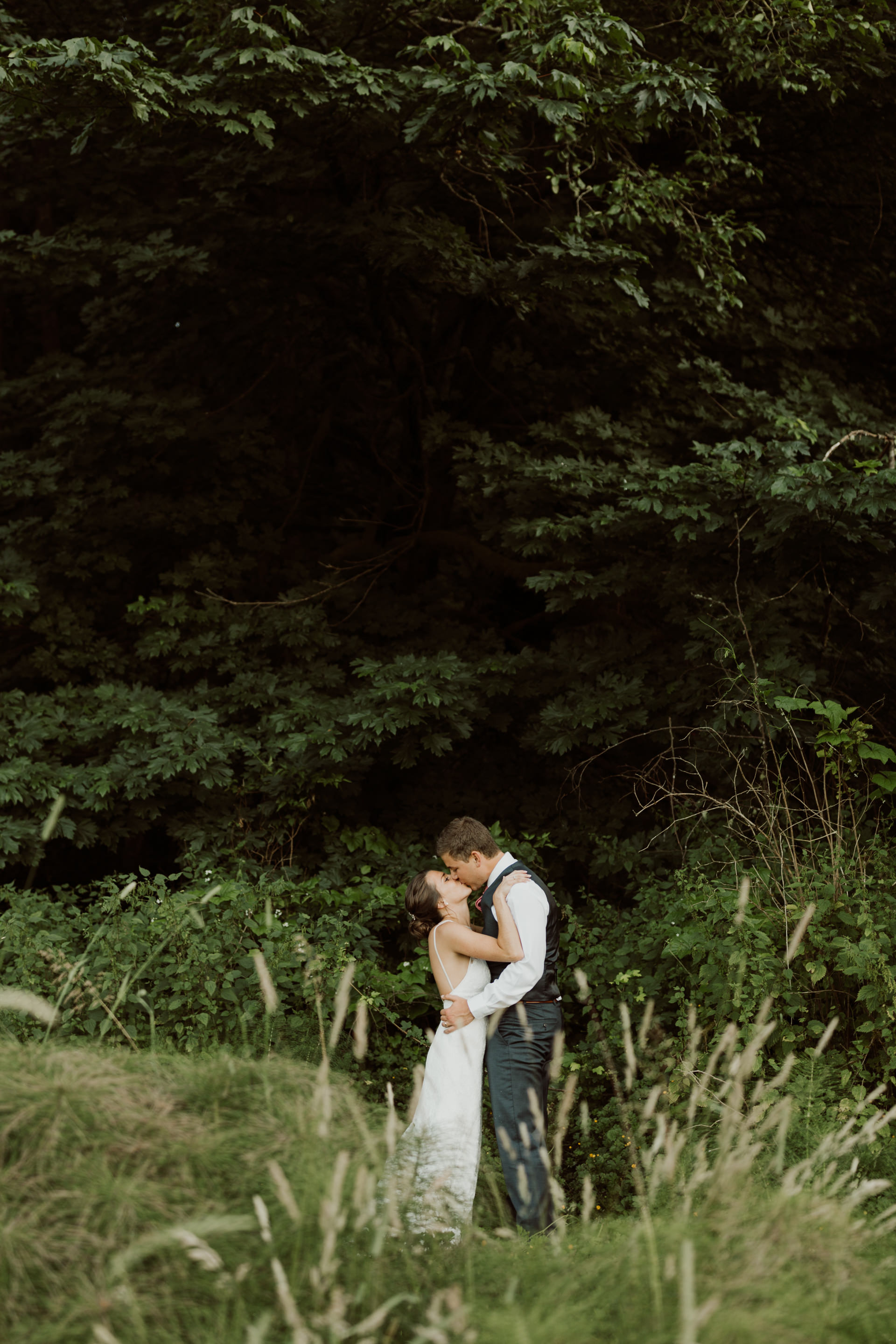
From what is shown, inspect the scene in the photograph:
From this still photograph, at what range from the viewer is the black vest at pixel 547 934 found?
4496 millimetres

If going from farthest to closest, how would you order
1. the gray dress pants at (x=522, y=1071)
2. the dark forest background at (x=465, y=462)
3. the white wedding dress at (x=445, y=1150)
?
the dark forest background at (x=465, y=462) < the gray dress pants at (x=522, y=1071) < the white wedding dress at (x=445, y=1150)

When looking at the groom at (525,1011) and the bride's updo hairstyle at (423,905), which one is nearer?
the groom at (525,1011)

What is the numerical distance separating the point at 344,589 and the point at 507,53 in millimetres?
4389

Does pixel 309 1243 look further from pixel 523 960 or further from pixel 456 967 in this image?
pixel 456 967

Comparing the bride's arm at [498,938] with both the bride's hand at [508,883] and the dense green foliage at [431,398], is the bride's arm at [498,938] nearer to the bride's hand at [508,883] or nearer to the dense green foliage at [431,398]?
the bride's hand at [508,883]

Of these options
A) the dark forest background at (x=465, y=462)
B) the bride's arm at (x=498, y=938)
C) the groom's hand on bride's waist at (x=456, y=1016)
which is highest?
the dark forest background at (x=465, y=462)

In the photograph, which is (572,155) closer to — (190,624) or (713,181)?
(713,181)

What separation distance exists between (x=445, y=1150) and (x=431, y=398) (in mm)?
7831

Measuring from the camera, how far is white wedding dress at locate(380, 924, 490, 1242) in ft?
8.31

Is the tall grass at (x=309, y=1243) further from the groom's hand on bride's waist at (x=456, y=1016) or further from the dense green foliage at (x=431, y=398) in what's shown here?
the dense green foliage at (x=431, y=398)

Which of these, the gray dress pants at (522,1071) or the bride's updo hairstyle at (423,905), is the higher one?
the bride's updo hairstyle at (423,905)

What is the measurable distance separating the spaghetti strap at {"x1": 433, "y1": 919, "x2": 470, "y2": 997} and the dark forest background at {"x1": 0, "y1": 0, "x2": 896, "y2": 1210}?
50.5 inches

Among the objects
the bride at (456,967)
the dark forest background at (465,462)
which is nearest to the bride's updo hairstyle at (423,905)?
the bride at (456,967)

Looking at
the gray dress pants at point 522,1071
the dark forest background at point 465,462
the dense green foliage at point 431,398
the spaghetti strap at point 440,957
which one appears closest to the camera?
the gray dress pants at point 522,1071
